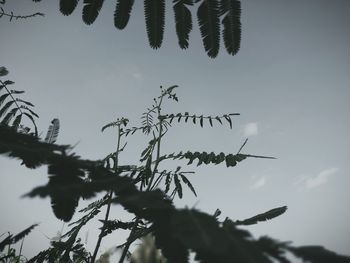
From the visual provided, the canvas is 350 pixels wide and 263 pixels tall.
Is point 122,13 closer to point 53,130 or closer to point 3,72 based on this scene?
point 53,130

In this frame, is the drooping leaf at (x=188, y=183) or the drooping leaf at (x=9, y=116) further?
the drooping leaf at (x=188, y=183)

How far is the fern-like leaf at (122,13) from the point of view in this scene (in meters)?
1.44

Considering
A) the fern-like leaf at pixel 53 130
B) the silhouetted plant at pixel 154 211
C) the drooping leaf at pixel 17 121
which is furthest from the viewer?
the drooping leaf at pixel 17 121

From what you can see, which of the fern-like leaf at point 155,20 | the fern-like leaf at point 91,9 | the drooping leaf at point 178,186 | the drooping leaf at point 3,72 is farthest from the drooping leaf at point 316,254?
the drooping leaf at point 3,72

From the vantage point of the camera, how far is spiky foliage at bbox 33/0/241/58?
52.6 inches

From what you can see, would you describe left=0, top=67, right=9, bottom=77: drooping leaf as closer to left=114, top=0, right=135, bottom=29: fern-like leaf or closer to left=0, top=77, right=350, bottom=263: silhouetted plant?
left=114, top=0, right=135, bottom=29: fern-like leaf

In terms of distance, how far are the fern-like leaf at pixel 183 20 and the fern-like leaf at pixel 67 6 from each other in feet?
1.97

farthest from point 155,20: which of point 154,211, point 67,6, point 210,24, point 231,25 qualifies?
point 154,211

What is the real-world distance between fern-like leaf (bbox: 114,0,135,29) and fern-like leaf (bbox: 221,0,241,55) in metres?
0.51

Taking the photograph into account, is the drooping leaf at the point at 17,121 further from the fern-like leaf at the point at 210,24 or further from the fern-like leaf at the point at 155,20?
the fern-like leaf at the point at 210,24

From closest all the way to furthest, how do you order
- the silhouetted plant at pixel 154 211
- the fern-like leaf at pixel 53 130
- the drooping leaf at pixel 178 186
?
1. the silhouetted plant at pixel 154 211
2. the fern-like leaf at pixel 53 130
3. the drooping leaf at pixel 178 186

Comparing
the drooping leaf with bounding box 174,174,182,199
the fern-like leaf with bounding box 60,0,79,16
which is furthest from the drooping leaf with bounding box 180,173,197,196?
the fern-like leaf with bounding box 60,0,79,16

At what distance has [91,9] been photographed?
4.88ft

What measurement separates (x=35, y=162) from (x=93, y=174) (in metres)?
0.17
